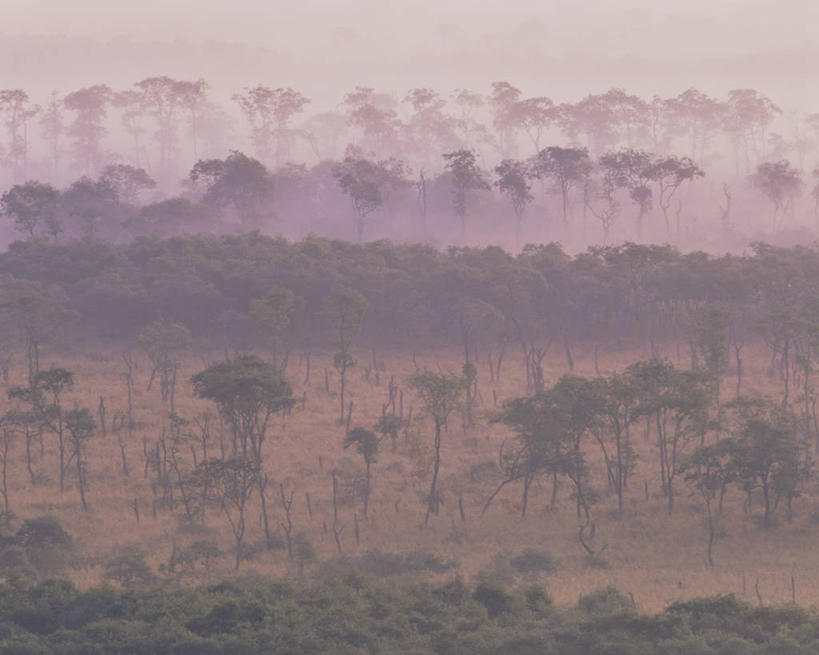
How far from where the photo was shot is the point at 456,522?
42094mm

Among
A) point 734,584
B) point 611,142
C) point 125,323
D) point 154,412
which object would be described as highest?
point 611,142

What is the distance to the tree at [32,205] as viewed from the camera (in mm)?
88812

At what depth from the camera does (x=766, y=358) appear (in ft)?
218

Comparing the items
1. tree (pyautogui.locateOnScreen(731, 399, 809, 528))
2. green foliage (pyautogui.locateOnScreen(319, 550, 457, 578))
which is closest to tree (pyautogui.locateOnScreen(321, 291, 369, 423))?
green foliage (pyautogui.locateOnScreen(319, 550, 457, 578))

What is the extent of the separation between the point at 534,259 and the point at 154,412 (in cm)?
3434

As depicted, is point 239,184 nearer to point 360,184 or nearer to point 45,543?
point 360,184

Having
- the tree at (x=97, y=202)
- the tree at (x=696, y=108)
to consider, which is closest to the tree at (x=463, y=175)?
the tree at (x=97, y=202)

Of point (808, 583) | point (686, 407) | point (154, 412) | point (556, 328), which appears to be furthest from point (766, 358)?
point (154, 412)

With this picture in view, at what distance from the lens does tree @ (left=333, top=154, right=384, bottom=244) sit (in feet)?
315

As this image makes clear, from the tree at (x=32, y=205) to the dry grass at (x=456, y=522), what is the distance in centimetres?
4065

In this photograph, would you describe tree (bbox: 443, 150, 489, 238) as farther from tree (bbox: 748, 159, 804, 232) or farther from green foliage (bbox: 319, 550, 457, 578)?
green foliage (bbox: 319, 550, 457, 578)

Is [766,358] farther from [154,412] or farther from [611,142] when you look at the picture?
[611,142]

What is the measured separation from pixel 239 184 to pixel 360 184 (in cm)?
1316

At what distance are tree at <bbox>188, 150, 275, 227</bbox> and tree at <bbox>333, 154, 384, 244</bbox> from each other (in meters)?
8.10
